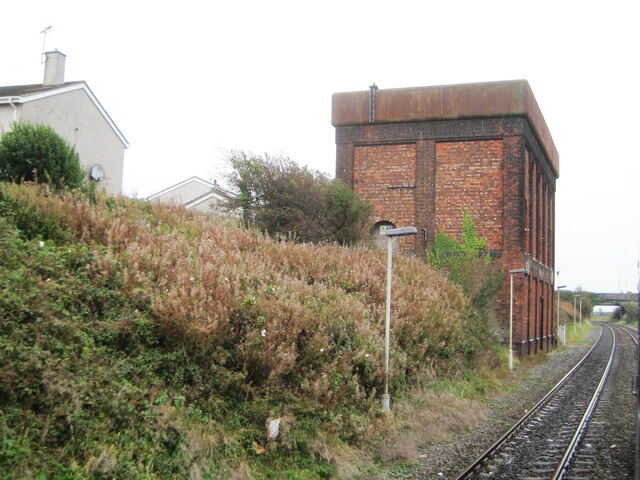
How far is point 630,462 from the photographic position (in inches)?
430

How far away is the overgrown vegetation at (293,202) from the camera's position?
2119cm

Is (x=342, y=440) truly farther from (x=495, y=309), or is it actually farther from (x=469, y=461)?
(x=495, y=309)

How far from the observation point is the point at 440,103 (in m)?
27.2

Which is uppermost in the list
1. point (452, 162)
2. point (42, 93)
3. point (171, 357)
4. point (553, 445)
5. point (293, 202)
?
point (42, 93)

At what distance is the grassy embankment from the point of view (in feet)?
22.4

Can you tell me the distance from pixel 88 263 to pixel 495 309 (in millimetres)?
19658

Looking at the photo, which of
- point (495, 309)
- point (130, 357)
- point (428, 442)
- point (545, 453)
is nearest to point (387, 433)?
point (428, 442)

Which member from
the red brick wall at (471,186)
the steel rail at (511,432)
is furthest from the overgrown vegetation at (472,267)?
the steel rail at (511,432)

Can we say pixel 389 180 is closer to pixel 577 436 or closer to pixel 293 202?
pixel 293 202

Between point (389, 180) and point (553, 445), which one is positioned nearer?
point (553, 445)

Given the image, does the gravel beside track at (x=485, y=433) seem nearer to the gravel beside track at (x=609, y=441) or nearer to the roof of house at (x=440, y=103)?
the gravel beside track at (x=609, y=441)

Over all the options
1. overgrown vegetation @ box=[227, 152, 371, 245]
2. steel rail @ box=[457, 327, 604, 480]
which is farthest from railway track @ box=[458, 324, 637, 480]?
overgrown vegetation @ box=[227, 152, 371, 245]

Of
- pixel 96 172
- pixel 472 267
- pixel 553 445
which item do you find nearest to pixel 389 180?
pixel 472 267

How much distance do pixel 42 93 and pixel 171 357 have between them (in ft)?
66.0
